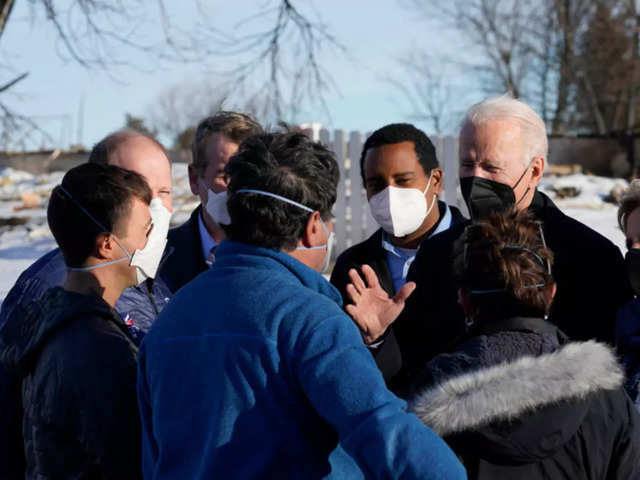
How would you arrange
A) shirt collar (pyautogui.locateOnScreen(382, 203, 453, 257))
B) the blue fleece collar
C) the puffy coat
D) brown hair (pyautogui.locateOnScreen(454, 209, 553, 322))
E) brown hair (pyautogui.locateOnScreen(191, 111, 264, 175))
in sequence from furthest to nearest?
brown hair (pyautogui.locateOnScreen(191, 111, 264, 175))
shirt collar (pyautogui.locateOnScreen(382, 203, 453, 257))
brown hair (pyautogui.locateOnScreen(454, 209, 553, 322))
the blue fleece collar
the puffy coat

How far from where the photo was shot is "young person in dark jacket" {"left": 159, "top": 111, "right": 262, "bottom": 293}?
3.63 metres

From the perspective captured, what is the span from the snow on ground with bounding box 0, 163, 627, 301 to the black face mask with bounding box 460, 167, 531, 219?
436 centimetres

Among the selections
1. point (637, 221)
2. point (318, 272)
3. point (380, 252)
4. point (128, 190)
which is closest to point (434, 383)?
point (318, 272)

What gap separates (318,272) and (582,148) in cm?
2028

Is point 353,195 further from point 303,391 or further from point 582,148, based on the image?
point 582,148

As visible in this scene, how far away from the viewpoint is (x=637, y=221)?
2.85 metres

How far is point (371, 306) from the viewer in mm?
2459

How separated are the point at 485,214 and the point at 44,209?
13.6 m

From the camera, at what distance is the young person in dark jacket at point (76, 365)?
1.92 metres

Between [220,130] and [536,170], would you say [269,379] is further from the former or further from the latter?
[220,130]

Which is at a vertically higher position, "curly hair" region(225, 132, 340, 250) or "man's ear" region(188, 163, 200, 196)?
"curly hair" region(225, 132, 340, 250)

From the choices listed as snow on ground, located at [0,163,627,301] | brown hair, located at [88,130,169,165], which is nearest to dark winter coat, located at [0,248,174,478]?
brown hair, located at [88,130,169,165]

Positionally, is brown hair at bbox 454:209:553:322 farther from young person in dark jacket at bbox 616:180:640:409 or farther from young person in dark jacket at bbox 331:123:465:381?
young person in dark jacket at bbox 331:123:465:381

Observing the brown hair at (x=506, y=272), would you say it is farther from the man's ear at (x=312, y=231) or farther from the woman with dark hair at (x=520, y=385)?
the man's ear at (x=312, y=231)
